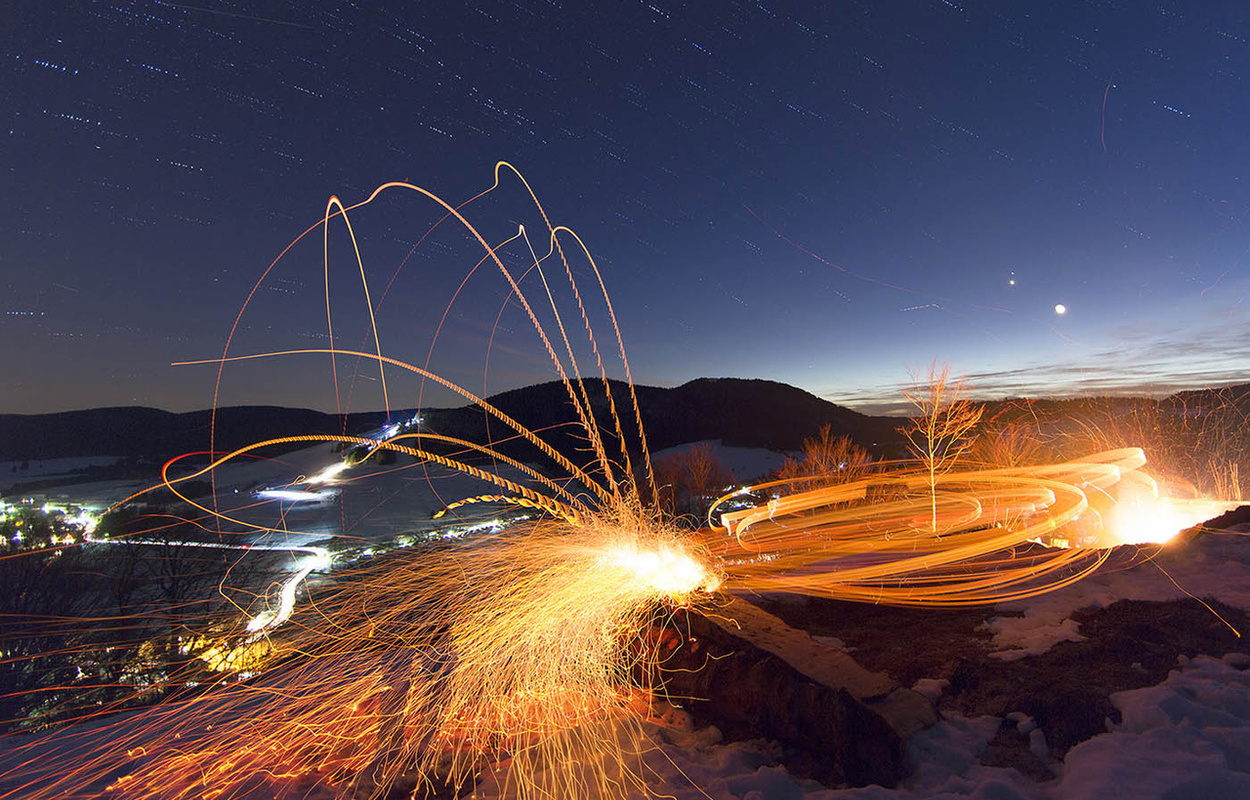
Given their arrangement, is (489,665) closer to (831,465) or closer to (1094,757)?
(1094,757)

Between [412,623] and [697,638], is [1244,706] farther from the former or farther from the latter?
[412,623]

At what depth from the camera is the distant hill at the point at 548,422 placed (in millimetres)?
37562

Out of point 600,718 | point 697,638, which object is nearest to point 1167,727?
point 697,638

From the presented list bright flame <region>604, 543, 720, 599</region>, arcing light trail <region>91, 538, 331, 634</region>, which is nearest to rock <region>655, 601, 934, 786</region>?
bright flame <region>604, 543, 720, 599</region>

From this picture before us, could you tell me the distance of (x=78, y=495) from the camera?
2658cm

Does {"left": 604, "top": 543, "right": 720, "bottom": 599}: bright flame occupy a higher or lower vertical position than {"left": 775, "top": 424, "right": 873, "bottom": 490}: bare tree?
higher

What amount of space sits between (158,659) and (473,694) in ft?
54.3

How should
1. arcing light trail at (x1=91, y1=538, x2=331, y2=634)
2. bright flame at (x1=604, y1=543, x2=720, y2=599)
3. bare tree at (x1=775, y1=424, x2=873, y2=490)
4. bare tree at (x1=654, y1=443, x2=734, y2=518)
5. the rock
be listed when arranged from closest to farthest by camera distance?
the rock, bright flame at (x1=604, y1=543, x2=720, y2=599), arcing light trail at (x1=91, y1=538, x2=331, y2=634), bare tree at (x1=654, y1=443, x2=734, y2=518), bare tree at (x1=775, y1=424, x2=873, y2=490)

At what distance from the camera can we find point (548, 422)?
6950cm

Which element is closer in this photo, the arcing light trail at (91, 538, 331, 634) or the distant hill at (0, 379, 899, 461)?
the arcing light trail at (91, 538, 331, 634)

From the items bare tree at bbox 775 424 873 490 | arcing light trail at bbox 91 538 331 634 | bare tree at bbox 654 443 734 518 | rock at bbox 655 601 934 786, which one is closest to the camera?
rock at bbox 655 601 934 786

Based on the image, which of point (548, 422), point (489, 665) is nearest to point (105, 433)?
point (548, 422)

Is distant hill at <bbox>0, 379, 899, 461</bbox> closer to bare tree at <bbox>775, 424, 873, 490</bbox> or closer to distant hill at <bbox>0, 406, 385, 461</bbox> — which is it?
distant hill at <bbox>0, 406, 385, 461</bbox>

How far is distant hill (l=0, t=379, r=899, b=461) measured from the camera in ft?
123
